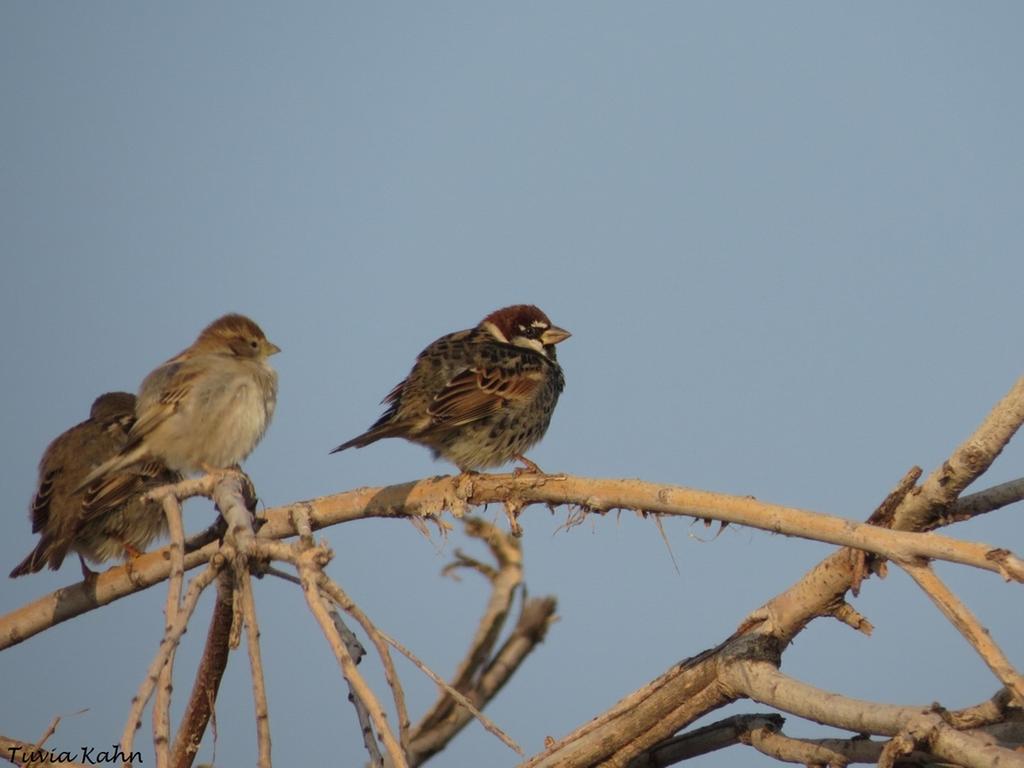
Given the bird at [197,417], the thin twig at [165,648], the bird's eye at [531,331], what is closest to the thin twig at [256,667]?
the thin twig at [165,648]

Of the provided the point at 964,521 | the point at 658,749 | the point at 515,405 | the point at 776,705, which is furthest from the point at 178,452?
the point at 964,521

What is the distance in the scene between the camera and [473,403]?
852 cm

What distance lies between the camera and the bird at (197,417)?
7.70 metres

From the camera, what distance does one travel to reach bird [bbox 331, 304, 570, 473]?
8.45 m

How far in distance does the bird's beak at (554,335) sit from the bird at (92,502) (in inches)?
115

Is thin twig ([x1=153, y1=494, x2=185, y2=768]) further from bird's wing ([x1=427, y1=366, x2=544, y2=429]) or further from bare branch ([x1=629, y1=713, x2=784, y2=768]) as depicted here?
bird's wing ([x1=427, y1=366, x2=544, y2=429])

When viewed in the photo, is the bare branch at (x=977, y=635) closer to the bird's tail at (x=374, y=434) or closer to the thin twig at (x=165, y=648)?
the thin twig at (x=165, y=648)

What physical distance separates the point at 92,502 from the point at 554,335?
3555 millimetres

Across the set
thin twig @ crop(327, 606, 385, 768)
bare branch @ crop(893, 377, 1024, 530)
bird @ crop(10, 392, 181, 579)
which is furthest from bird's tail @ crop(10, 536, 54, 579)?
bare branch @ crop(893, 377, 1024, 530)

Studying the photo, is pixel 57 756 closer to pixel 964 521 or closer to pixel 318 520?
pixel 318 520

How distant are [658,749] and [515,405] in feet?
10.0

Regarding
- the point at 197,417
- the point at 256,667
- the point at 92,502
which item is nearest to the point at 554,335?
the point at 197,417

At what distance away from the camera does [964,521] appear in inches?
207

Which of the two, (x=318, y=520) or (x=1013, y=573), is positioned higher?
(x=318, y=520)
